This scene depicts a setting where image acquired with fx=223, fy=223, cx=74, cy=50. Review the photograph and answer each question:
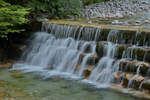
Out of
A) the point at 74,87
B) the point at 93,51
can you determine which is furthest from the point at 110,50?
the point at 74,87

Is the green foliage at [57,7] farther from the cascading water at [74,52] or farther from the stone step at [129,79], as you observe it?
the stone step at [129,79]

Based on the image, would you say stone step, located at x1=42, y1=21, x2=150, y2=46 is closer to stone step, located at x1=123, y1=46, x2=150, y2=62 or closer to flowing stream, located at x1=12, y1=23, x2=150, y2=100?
flowing stream, located at x1=12, y1=23, x2=150, y2=100

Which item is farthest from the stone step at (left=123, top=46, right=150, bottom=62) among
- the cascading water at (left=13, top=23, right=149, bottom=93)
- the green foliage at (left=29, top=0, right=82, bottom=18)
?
the green foliage at (left=29, top=0, right=82, bottom=18)

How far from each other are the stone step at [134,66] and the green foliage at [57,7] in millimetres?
6025

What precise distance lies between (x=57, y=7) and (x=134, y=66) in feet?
22.8

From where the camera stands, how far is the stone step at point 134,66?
22.0 feet

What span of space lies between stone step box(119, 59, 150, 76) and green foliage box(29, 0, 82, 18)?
6.03 m

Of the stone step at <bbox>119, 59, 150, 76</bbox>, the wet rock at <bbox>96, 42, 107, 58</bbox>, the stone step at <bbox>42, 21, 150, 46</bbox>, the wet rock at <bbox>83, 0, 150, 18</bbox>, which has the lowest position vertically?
the stone step at <bbox>119, 59, 150, 76</bbox>

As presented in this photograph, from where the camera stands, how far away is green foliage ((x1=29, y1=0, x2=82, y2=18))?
1154cm

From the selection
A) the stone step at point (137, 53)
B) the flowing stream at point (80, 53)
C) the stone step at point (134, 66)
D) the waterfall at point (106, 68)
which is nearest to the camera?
the stone step at point (134, 66)

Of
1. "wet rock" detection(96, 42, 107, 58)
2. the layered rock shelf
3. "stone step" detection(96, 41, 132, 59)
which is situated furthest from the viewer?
"wet rock" detection(96, 42, 107, 58)

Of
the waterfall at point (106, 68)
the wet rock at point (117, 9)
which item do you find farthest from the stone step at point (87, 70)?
the wet rock at point (117, 9)

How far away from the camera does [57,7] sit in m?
12.6

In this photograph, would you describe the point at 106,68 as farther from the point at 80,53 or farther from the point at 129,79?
the point at 80,53
